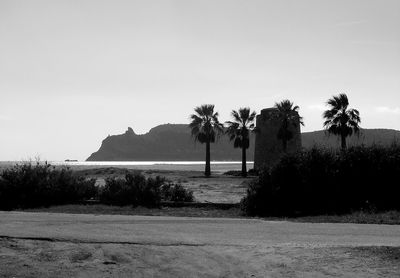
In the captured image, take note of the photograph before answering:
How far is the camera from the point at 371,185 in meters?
20.8

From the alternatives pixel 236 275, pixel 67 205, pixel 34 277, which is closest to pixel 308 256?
pixel 236 275

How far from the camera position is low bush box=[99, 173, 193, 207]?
23781 millimetres

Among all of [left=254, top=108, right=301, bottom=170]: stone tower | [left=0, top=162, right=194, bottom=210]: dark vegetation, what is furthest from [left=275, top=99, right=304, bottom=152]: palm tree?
[left=0, top=162, right=194, bottom=210]: dark vegetation

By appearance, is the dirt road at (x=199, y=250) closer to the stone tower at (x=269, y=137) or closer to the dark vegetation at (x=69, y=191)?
the dark vegetation at (x=69, y=191)

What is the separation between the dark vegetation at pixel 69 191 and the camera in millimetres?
23969

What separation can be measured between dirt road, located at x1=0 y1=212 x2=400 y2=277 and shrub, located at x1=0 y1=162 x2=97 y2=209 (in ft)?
30.9

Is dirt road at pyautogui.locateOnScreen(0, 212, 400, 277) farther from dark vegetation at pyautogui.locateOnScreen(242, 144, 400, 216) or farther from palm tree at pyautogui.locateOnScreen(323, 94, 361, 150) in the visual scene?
palm tree at pyautogui.locateOnScreen(323, 94, 361, 150)

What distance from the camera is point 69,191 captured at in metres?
25.2

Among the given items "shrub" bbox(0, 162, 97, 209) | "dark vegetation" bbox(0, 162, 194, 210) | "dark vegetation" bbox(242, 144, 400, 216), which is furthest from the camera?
"shrub" bbox(0, 162, 97, 209)

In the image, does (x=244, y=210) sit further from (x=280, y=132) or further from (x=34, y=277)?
(x=280, y=132)

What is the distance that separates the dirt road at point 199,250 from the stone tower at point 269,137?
48.8 meters

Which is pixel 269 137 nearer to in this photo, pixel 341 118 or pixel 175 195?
pixel 341 118

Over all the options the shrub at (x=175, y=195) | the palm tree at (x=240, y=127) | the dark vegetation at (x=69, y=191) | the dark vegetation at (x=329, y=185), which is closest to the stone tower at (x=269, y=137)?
the palm tree at (x=240, y=127)

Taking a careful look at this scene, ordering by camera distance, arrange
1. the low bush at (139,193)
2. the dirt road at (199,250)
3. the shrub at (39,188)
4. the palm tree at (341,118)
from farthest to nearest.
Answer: the palm tree at (341,118), the shrub at (39,188), the low bush at (139,193), the dirt road at (199,250)
